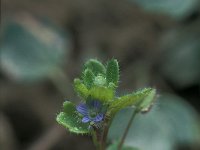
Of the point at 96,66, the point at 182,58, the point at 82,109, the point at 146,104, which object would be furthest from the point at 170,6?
the point at 82,109

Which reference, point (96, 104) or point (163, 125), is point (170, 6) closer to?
point (163, 125)

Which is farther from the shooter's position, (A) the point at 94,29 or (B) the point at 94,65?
(A) the point at 94,29

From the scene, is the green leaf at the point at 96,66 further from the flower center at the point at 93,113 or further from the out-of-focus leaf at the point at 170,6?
the out-of-focus leaf at the point at 170,6

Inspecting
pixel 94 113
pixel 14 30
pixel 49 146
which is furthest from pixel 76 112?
pixel 14 30

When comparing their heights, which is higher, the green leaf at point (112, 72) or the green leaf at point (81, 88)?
the green leaf at point (112, 72)

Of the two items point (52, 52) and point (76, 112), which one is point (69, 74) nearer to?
point (52, 52)

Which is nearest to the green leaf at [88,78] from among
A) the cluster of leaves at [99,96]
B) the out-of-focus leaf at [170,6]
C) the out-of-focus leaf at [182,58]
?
the cluster of leaves at [99,96]

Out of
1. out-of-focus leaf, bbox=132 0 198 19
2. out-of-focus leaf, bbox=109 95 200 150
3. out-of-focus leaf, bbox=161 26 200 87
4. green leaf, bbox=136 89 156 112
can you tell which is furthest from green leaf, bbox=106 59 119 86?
out-of-focus leaf, bbox=161 26 200 87
